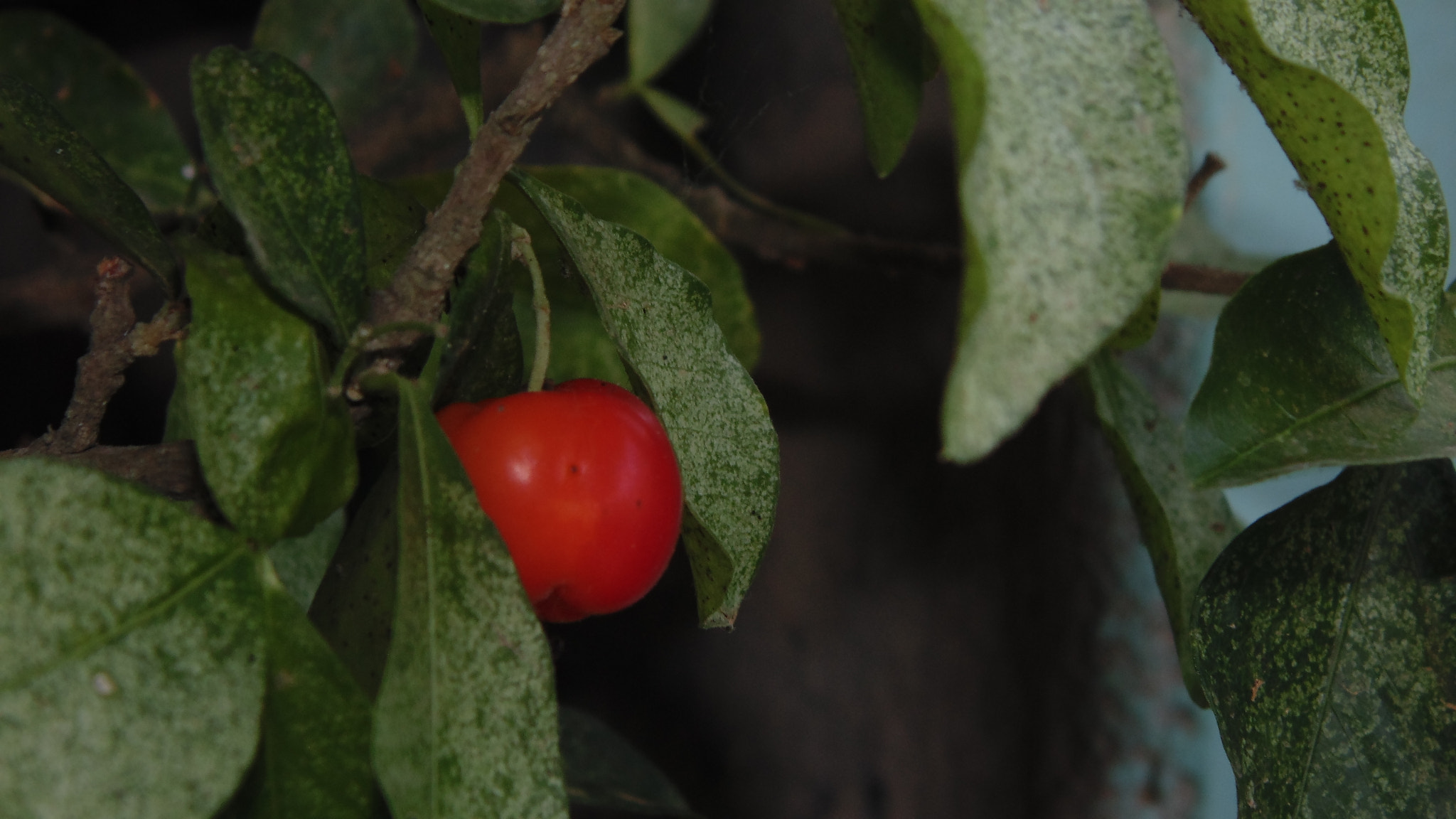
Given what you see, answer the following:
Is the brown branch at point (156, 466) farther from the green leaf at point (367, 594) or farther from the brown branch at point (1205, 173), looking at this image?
the brown branch at point (1205, 173)

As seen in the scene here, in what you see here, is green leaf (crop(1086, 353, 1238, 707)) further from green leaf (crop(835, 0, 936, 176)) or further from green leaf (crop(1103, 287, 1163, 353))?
green leaf (crop(835, 0, 936, 176))

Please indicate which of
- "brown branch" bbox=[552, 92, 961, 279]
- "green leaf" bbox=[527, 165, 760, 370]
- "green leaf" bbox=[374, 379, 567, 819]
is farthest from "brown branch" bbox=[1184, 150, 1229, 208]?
"green leaf" bbox=[374, 379, 567, 819]

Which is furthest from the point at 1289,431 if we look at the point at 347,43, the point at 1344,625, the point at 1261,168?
the point at 347,43

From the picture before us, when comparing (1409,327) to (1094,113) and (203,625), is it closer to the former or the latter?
(1094,113)

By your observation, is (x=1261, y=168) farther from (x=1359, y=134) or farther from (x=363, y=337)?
(x=363, y=337)

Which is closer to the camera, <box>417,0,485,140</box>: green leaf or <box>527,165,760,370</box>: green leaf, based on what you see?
<box>417,0,485,140</box>: green leaf

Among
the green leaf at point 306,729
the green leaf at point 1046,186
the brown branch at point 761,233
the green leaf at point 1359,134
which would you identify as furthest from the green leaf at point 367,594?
the brown branch at point 761,233
